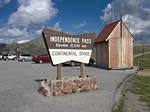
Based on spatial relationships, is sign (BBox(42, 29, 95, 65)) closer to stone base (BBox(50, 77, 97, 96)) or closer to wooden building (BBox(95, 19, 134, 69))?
stone base (BBox(50, 77, 97, 96))

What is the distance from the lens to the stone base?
1288 centimetres

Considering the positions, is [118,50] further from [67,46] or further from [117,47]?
[67,46]

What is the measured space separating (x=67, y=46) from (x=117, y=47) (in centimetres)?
1921

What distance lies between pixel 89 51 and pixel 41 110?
271 inches

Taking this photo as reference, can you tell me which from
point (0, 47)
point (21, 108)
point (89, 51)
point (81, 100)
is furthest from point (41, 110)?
point (0, 47)

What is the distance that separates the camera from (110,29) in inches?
1340

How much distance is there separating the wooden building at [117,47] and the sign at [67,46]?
1688cm

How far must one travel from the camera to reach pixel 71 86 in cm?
1352

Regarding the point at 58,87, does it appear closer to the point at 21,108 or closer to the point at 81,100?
the point at 81,100

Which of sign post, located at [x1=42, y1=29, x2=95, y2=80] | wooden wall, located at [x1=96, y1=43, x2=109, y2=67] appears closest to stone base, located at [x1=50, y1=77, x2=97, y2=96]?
sign post, located at [x1=42, y1=29, x2=95, y2=80]

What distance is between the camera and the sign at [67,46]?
13.8 metres

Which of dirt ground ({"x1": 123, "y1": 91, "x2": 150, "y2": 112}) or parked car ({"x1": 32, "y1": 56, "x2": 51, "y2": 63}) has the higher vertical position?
parked car ({"x1": 32, "y1": 56, "x2": 51, "y2": 63})

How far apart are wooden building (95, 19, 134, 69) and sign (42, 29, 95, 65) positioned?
16.9 meters

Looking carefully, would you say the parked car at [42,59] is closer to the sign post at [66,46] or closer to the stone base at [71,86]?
the sign post at [66,46]
